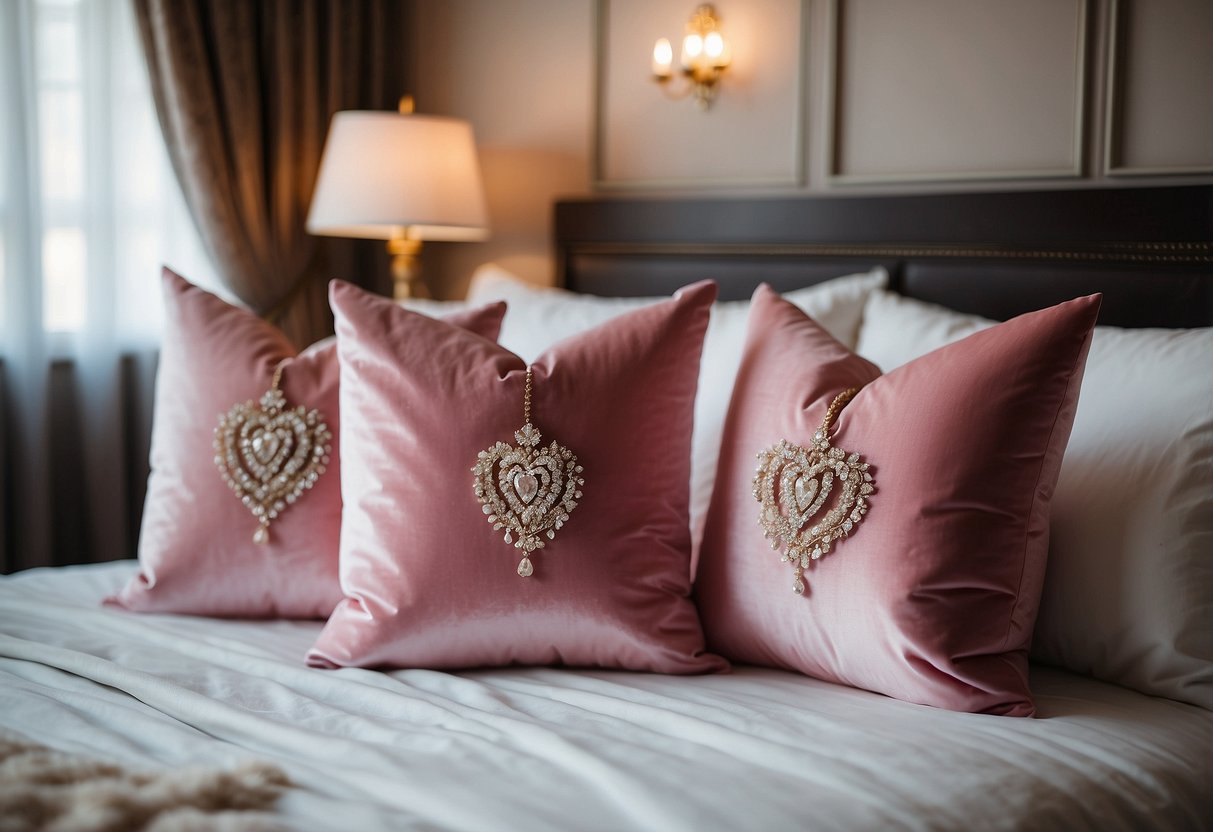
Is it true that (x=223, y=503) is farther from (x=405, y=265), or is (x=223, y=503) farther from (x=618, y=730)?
(x=405, y=265)

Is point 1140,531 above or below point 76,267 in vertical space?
below

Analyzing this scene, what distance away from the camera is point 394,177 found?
8.25 ft

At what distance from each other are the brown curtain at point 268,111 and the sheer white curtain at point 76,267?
95 mm

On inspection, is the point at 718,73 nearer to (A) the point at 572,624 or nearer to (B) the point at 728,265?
(B) the point at 728,265

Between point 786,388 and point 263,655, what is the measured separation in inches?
30.4

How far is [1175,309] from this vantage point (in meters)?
1.76

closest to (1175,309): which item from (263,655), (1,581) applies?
(263,655)

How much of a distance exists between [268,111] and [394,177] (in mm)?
558

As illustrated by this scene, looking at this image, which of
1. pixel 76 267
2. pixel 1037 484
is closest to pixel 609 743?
pixel 1037 484

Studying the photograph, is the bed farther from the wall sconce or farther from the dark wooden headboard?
the wall sconce

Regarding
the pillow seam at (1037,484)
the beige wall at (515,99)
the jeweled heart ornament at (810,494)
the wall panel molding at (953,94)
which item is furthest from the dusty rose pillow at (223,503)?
the beige wall at (515,99)

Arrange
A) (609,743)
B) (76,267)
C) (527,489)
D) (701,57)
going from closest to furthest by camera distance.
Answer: (609,743) → (527,489) → (701,57) → (76,267)

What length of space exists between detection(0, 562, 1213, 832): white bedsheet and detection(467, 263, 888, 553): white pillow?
38 cm

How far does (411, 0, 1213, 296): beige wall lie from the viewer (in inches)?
74.0
